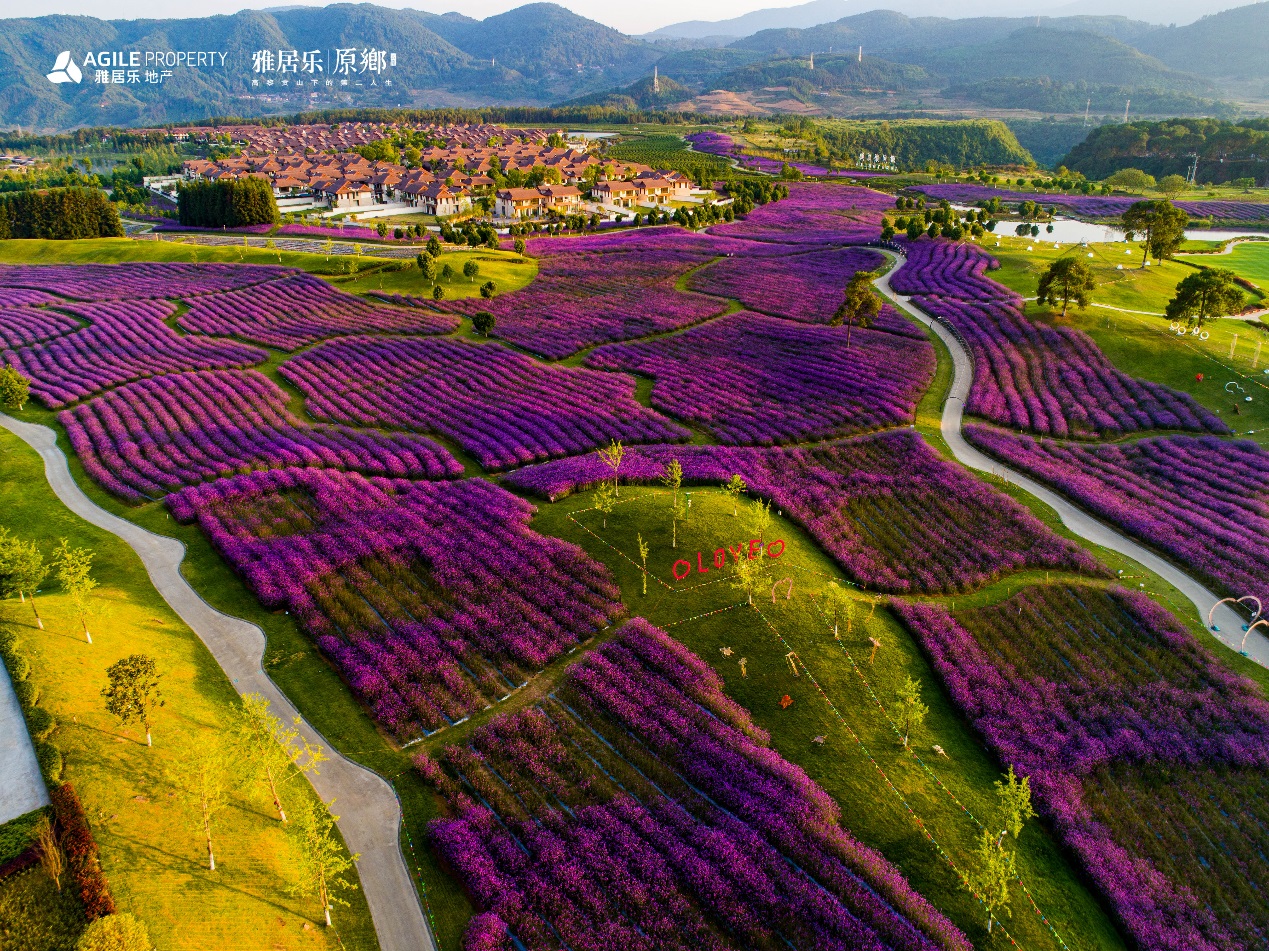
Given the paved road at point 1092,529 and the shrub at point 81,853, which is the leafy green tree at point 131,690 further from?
the paved road at point 1092,529

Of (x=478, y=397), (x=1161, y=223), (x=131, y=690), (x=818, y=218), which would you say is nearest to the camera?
(x=131, y=690)

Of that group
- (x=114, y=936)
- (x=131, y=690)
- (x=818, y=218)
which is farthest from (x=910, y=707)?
(x=818, y=218)

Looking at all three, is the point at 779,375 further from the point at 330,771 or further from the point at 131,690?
the point at 131,690

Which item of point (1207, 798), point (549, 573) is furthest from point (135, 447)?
point (1207, 798)

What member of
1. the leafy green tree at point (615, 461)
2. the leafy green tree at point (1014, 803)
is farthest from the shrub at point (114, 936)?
the leafy green tree at point (615, 461)

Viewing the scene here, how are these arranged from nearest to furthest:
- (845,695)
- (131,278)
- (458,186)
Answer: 1. (845,695)
2. (131,278)
3. (458,186)

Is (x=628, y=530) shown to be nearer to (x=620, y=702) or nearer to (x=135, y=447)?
(x=620, y=702)

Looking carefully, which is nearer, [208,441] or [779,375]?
[208,441]
